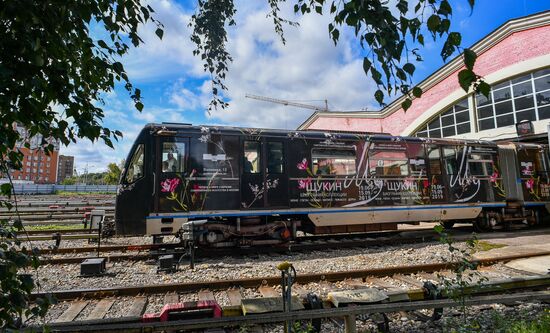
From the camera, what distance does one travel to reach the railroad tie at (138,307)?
4.75 m

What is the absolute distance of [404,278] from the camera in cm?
637

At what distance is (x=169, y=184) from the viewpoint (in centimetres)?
827

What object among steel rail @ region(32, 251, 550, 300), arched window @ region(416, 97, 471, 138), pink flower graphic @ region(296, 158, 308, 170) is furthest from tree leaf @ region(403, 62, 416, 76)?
arched window @ region(416, 97, 471, 138)

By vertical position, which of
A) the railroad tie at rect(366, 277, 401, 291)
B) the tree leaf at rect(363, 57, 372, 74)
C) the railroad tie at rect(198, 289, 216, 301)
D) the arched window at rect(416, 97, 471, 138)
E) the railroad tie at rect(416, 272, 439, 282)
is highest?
the arched window at rect(416, 97, 471, 138)

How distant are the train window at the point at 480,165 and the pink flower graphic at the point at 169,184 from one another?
411 inches

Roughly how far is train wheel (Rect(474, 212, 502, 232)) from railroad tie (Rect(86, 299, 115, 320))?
12834 millimetres

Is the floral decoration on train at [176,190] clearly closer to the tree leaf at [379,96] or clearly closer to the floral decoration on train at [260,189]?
the floral decoration on train at [260,189]

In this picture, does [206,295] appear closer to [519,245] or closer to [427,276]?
[427,276]

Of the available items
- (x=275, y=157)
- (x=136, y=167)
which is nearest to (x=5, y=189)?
(x=136, y=167)

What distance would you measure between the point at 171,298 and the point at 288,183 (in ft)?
15.6

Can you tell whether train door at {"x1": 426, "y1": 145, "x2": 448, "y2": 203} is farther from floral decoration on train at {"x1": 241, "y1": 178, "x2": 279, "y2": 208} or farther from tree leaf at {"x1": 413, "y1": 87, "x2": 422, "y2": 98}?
tree leaf at {"x1": 413, "y1": 87, "x2": 422, "y2": 98}

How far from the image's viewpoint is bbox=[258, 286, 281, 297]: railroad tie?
554 cm

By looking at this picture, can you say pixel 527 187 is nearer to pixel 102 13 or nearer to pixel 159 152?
pixel 159 152

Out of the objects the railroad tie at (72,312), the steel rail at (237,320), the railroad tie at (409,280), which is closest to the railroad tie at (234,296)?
the steel rail at (237,320)
